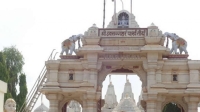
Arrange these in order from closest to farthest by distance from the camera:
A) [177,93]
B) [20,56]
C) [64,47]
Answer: [177,93] < [64,47] < [20,56]

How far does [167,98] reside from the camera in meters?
22.8

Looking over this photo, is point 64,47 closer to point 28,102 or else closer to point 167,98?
point 28,102

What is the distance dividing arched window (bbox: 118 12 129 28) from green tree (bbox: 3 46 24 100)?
14.5 m

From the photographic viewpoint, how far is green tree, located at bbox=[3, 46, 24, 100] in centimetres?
3616

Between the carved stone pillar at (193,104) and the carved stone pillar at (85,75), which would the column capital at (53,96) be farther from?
the carved stone pillar at (193,104)

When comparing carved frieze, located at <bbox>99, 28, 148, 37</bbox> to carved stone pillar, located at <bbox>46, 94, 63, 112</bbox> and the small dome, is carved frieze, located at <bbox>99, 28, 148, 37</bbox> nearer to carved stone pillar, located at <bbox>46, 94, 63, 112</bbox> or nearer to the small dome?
carved stone pillar, located at <bbox>46, 94, 63, 112</bbox>

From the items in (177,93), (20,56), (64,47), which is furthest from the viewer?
(20,56)

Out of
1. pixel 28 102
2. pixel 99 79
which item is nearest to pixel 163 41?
pixel 99 79

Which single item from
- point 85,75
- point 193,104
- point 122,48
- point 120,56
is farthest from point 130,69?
point 193,104

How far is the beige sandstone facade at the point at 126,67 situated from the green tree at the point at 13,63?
529 inches

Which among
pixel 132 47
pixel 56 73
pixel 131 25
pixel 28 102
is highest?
pixel 131 25

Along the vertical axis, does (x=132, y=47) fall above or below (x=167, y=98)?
above

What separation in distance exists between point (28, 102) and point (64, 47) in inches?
157

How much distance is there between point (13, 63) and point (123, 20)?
17.6 m
